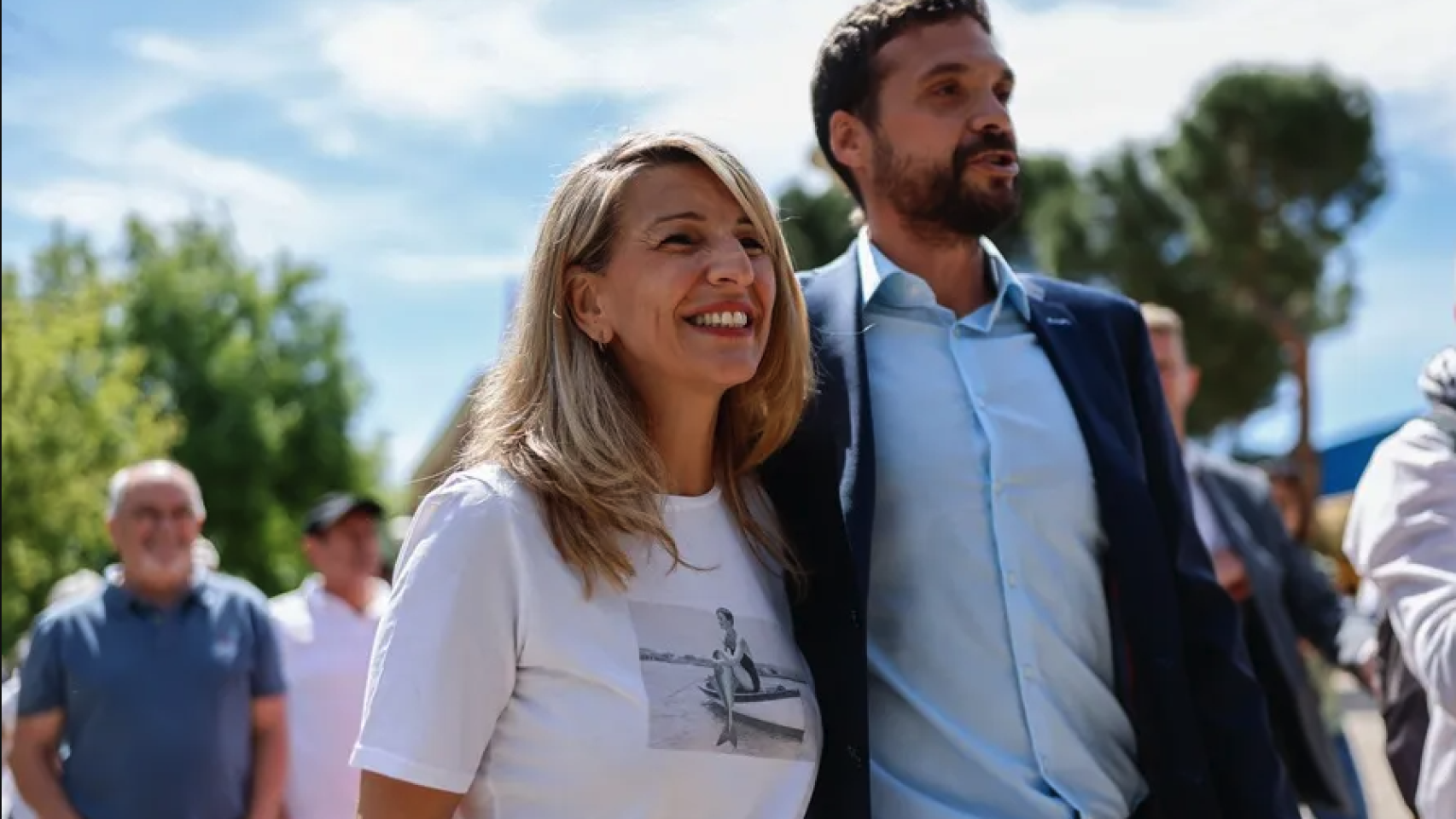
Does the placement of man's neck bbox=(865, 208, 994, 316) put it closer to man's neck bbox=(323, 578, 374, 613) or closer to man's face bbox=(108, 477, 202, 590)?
man's face bbox=(108, 477, 202, 590)

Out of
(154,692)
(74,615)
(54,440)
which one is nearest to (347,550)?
(74,615)

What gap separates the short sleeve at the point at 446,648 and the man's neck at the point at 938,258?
41.2 inches

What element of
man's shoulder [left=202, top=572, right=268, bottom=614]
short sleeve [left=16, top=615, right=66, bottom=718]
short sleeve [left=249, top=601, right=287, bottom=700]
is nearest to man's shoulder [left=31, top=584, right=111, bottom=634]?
short sleeve [left=16, top=615, right=66, bottom=718]

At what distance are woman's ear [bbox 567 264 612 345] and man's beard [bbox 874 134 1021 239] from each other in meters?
0.69

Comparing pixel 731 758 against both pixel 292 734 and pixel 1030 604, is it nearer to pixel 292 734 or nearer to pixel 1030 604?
pixel 1030 604

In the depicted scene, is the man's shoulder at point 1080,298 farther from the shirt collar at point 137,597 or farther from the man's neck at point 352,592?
the man's neck at point 352,592

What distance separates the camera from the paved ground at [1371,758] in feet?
33.1

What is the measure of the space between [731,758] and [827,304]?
957 mm

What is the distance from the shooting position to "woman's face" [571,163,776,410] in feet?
8.44

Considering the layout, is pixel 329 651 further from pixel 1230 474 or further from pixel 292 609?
pixel 1230 474

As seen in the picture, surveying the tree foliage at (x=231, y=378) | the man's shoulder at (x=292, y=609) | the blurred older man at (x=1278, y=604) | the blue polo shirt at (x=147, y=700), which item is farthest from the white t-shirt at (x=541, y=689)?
the tree foliage at (x=231, y=378)

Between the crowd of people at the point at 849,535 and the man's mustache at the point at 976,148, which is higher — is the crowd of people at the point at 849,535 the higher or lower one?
the lower one

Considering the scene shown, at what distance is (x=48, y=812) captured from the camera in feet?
18.3

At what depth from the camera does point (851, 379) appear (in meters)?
2.82
